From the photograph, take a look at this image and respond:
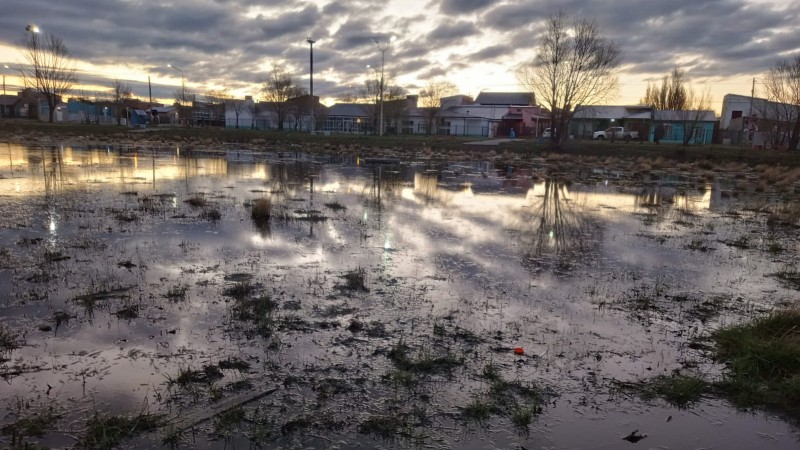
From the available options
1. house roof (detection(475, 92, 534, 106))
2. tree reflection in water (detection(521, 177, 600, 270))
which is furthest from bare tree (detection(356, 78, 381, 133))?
tree reflection in water (detection(521, 177, 600, 270))

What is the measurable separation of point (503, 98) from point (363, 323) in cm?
9164

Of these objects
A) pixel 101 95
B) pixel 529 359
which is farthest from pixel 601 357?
pixel 101 95

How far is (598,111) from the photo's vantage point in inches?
2891

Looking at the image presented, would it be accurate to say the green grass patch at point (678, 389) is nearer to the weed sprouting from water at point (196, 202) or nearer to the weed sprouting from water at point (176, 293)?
the weed sprouting from water at point (176, 293)

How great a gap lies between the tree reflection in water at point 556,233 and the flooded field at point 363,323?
0.09m

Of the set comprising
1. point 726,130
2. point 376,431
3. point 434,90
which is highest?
point 434,90

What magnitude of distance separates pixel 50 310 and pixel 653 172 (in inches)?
1339

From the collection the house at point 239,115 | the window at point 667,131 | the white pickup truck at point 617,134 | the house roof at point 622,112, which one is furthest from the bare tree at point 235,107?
the window at point 667,131

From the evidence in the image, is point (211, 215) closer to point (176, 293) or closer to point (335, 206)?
point (335, 206)

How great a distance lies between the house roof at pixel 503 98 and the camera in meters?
90.1

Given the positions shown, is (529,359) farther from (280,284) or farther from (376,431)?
(280,284)

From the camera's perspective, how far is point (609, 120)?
68.1 m

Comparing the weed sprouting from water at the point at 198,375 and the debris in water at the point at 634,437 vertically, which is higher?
the weed sprouting from water at the point at 198,375

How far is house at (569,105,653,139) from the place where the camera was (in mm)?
64500
